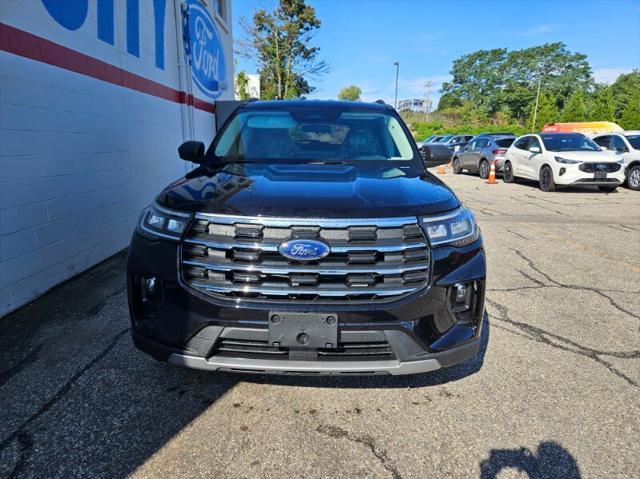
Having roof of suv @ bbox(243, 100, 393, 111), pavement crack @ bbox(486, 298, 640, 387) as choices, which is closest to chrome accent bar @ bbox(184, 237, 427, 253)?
pavement crack @ bbox(486, 298, 640, 387)

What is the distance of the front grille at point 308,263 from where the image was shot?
6.79 ft

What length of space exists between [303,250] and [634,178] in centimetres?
1422

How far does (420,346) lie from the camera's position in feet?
7.00

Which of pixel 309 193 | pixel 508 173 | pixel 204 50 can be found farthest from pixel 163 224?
pixel 508 173

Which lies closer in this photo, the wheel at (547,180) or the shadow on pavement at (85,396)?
the shadow on pavement at (85,396)

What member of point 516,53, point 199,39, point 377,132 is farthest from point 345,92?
point 377,132

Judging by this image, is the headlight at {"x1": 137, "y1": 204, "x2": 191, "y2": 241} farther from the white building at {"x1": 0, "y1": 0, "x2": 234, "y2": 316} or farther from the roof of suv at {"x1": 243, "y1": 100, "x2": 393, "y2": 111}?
the white building at {"x1": 0, "y1": 0, "x2": 234, "y2": 316}

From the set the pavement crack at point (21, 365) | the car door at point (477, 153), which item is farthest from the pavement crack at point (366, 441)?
the car door at point (477, 153)

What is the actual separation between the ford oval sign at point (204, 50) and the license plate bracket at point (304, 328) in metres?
7.88

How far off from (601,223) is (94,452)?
8678 mm

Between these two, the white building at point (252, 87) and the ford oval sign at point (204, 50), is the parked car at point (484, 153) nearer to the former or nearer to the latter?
the ford oval sign at point (204, 50)

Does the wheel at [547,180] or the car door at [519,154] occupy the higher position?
the car door at [519,154]

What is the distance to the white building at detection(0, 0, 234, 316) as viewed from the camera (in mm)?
3734

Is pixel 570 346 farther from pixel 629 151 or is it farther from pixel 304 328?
pixel 629 151
